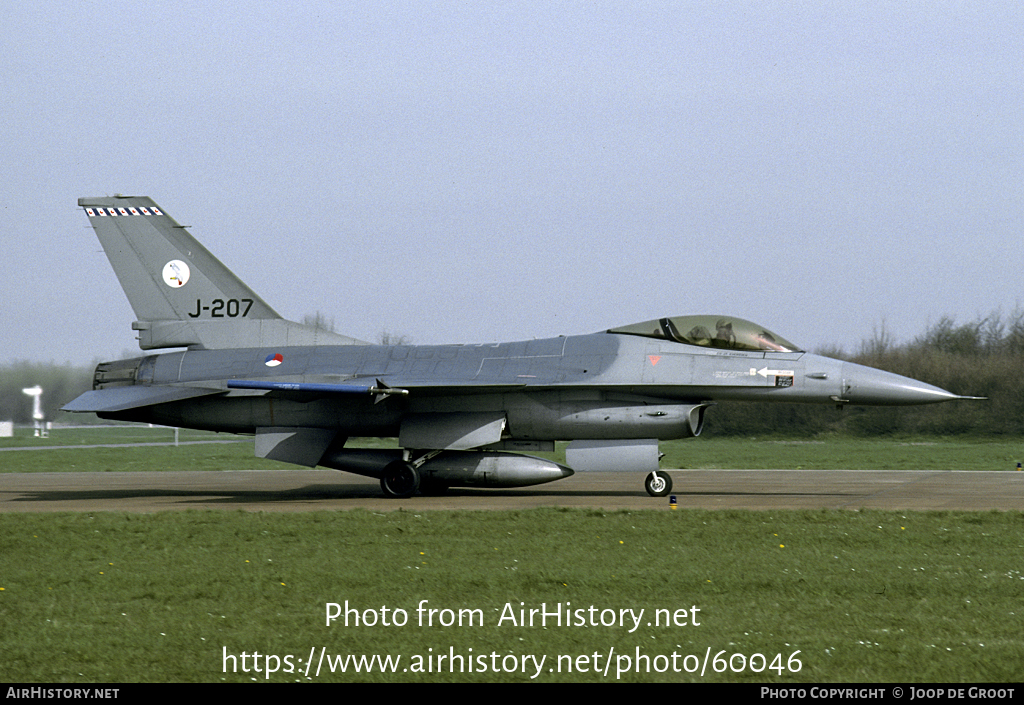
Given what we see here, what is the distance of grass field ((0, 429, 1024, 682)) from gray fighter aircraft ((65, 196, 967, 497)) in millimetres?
3358

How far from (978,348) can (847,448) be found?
14439mm

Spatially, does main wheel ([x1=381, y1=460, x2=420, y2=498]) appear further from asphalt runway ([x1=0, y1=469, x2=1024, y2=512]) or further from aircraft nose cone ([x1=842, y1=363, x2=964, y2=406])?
aircraft nose cone ([x1=842, y1=363, x2=964, y2=406])

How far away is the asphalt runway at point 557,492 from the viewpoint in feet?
48.1

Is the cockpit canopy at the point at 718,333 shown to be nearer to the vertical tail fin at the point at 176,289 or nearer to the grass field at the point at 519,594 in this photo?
the grass field at the point at 519,594

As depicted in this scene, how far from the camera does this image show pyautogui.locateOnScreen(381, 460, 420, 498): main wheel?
648 inches

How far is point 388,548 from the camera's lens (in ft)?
31.9

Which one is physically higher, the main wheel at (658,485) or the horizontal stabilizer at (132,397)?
the horizontal stabilizer at (132,397)

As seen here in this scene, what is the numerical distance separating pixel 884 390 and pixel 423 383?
6975 mm

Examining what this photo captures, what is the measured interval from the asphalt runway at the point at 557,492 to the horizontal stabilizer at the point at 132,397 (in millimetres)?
1520

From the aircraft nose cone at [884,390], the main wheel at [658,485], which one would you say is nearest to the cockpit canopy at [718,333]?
the aircraft nose cone at [884,390]

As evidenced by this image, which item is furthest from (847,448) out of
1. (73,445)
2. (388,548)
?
(73,445)

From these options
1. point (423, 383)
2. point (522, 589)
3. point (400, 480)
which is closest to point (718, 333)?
point (423, 383)

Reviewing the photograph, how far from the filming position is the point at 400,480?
16500 millimetres
